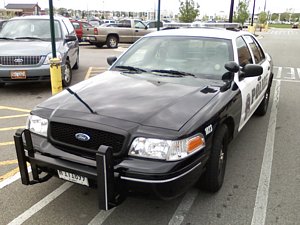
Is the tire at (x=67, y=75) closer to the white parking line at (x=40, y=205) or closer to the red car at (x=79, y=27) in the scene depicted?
the white parking line at (x=40, y=205)

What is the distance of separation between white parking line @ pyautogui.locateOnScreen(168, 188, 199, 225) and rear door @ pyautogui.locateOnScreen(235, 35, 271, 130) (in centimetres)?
123

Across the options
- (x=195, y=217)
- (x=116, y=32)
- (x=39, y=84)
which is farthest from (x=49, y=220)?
(x=116, y=32)

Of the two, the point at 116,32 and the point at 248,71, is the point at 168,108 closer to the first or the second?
the point at 248,71

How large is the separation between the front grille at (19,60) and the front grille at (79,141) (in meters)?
5.02

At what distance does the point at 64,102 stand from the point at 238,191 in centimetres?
207

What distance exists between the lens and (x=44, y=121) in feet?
10.3

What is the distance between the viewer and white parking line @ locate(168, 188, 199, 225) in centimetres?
312

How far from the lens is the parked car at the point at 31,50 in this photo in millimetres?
7438

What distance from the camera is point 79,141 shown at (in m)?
2.88

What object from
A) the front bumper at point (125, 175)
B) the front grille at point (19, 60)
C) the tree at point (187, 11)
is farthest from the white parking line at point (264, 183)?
the tree at point (187, 11)

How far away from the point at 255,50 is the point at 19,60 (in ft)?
16.6

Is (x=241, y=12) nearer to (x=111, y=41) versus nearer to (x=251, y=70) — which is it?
(x=111, y=41)

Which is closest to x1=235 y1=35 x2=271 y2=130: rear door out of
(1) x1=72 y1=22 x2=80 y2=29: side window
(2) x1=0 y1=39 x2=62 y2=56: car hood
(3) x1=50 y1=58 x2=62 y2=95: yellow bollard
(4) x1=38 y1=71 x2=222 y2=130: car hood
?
(4) x1=38 y1=71 x2=222 y2=130: car hood

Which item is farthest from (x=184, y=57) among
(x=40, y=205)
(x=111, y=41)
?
(x=111, y=41)
